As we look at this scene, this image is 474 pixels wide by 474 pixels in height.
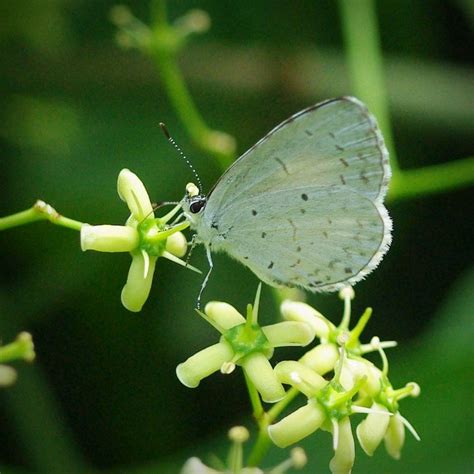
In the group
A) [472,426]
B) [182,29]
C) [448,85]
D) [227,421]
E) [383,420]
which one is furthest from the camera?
[448,85]

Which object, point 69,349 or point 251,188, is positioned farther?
point 69,349

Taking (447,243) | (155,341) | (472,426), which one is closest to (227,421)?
(155,341)

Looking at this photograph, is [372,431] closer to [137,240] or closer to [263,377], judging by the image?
[263,377]

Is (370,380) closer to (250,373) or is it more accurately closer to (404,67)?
(250,373)

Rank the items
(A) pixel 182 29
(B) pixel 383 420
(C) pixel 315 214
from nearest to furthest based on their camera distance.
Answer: (B) pixel 383 420, (C) pixel 315 214, (A) pixel 182 29

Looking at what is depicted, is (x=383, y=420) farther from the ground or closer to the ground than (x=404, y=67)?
closer to the ground

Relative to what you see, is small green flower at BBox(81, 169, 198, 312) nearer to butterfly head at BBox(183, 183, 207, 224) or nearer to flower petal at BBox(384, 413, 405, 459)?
butterfly head at BBox(183, 183, 207, 224)

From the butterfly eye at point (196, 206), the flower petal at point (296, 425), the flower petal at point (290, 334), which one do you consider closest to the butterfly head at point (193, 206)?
the butterfly eye at point (196, 206)

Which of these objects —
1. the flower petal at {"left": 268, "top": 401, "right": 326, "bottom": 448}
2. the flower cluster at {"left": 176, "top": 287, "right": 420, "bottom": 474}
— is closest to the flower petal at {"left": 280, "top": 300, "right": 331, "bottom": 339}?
the flower cluster at {"left": 176, "top": 287, "right": 420, "bottom": 474}
